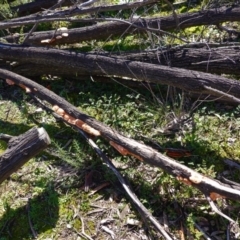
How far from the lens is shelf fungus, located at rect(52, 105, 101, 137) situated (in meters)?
3.85

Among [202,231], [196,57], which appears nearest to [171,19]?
[196,57]

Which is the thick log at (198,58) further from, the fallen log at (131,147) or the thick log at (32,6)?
the thick log at (32,6)

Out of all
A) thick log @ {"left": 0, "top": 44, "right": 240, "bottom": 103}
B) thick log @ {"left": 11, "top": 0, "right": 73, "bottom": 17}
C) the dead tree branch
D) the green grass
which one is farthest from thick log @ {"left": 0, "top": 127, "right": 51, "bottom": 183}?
thick log @ {"left": 11, "top": 0, "right": 73, "bottom": 17}

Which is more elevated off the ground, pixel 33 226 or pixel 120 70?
pixel 120 70

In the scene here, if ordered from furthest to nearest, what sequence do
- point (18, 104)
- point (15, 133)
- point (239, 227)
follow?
1. point (18, 104)
2. point (15, 133)
3. point (239, 227)

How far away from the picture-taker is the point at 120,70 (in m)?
4.23

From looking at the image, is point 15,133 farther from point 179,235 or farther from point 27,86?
point 179,235

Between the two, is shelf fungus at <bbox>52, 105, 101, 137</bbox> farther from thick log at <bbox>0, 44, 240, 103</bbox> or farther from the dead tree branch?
the dead tree branch

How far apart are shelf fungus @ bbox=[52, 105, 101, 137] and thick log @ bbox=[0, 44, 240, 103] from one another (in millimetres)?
628

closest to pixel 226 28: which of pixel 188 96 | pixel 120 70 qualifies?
pixel 188 96

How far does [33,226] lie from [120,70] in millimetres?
1850

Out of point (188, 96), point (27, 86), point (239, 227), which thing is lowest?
point (239, 227)

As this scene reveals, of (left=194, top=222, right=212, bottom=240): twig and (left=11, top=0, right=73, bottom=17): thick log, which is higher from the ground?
(left=11, top=0, right=73, bottom=17): thick log

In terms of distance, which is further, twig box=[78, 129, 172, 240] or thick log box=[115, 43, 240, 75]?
thick log box=[115, 43, 240, 75]
